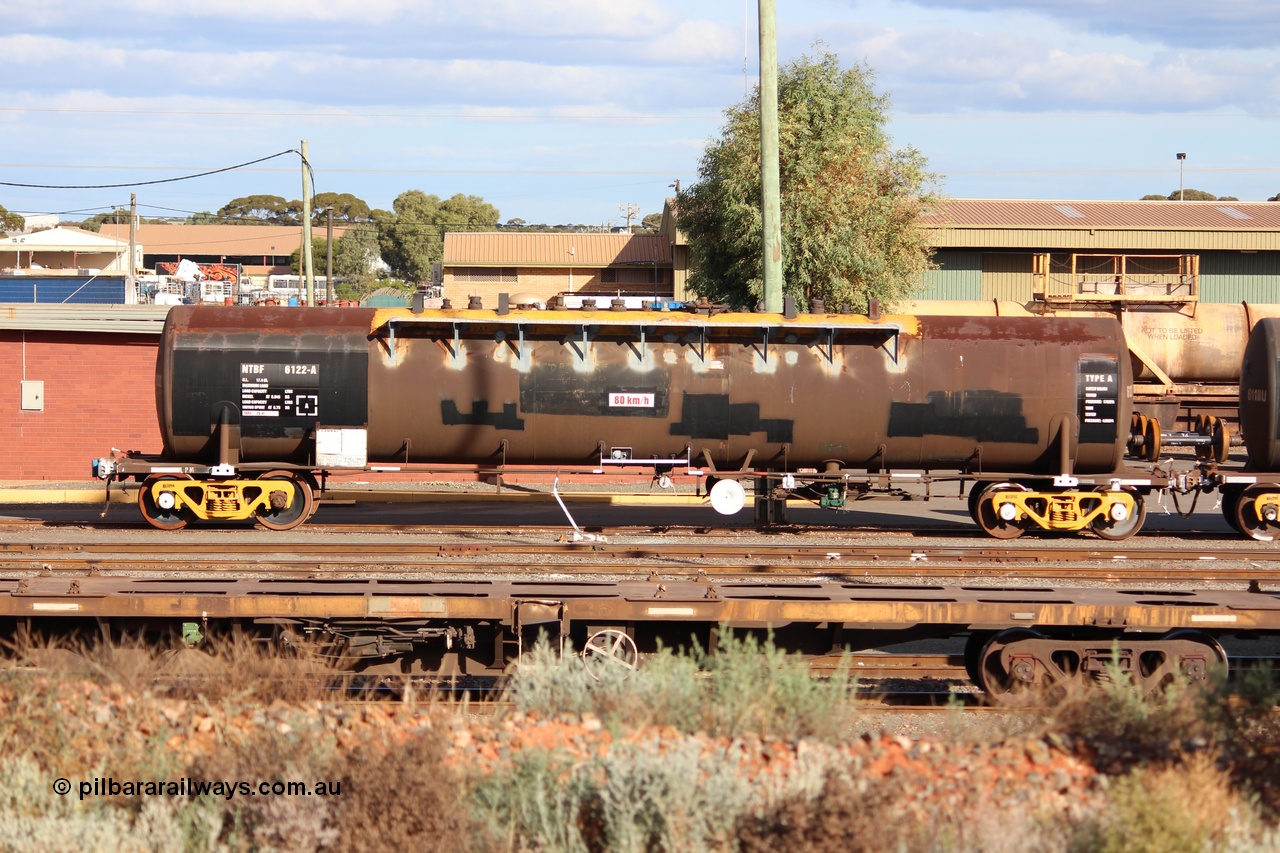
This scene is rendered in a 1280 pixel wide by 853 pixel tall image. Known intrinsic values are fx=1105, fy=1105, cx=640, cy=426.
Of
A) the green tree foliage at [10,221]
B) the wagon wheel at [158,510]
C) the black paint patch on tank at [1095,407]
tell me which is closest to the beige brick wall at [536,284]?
the wagon wheel at [158,510]

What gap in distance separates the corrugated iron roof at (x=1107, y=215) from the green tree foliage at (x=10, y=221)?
121378 mm

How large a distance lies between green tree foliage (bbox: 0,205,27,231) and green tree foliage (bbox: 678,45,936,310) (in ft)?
417

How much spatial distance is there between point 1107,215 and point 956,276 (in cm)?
799

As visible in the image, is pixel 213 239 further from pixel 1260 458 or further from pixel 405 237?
pixel 1260 458

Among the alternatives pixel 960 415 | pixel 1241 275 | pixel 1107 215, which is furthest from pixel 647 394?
pixel 1241 275

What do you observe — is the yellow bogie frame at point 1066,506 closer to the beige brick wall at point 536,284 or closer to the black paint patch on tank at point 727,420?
the black paint patch on tank at point 727,420

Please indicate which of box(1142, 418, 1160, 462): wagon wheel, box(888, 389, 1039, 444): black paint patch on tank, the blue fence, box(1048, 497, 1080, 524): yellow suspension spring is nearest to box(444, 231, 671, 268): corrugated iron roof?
the blue fence

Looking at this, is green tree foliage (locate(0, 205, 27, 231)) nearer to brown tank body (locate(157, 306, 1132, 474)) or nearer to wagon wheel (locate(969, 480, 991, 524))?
brown tank body (locate(157, 306, 1132, 474))

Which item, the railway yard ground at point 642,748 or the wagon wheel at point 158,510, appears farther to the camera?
the wagon wheel at point 158,510

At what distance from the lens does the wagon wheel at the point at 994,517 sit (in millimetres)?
17000

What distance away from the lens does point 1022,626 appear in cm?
929

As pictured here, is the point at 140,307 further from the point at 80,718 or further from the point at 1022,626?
the point at 1022,626

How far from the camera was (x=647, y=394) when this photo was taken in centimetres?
1662

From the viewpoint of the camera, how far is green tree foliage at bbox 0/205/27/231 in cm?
13038
